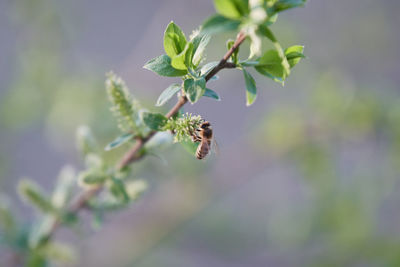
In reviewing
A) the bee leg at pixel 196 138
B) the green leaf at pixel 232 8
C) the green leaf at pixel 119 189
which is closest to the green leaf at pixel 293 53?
the green leaf at pixel 232 8

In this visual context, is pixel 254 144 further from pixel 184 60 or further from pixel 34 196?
pixel 184 60

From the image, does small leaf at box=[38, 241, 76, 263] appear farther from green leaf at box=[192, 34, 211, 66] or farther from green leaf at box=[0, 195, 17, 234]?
green leaf at box=[192, 34, 211, 66]

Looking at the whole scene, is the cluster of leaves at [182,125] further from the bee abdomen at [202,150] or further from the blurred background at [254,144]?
the blurred background at [254,144]

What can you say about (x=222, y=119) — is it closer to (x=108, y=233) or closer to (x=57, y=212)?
(x=108, y=233)

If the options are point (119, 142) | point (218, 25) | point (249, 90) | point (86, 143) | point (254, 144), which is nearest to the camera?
point (218, 25)

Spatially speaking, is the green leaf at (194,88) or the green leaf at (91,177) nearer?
the green leaf at (194,88)

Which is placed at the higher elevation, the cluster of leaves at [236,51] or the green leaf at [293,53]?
the green leaf at [293,53]

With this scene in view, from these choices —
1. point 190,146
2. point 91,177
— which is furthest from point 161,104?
point 91,177
